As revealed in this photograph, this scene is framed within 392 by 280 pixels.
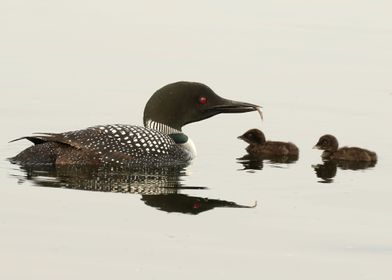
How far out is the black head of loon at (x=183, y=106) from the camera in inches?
475

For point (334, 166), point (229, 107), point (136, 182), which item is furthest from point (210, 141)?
point (136, 182)

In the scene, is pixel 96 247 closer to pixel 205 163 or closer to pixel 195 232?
pixel 195 232

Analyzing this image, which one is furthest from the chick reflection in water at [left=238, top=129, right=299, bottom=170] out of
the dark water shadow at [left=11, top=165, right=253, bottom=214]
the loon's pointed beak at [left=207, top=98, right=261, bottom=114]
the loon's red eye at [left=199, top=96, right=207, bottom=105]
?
the dark water shadow at [left=11, top=165, right=253, bottom=214]

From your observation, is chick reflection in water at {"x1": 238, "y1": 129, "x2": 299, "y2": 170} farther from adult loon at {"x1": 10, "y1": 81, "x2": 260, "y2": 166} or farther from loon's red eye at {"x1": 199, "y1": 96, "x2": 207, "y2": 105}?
loon's red eye at {"x1": 199, "y1": 96, "x2": 207, "y2": 105}

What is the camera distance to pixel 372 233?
8.96 meters

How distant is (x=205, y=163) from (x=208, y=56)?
17.8 feet

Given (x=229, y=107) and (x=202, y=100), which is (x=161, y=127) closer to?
(x=202, y=100)

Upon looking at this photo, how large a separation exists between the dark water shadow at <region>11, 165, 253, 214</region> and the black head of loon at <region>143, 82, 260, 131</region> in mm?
714

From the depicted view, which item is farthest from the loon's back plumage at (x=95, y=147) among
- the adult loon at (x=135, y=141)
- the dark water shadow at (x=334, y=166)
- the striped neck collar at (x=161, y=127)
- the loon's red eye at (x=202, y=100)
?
the dark water shadow at (x=334, y=166)

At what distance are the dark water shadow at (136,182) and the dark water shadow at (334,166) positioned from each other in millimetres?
1187

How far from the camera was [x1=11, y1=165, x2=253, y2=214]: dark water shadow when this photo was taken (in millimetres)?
9727

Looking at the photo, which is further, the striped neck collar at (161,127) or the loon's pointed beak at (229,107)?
the loon's pointed beak at (229,107)

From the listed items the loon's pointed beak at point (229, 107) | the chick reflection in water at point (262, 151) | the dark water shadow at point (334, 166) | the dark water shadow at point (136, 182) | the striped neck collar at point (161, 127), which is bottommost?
the dark water shadow at point (136, 182)

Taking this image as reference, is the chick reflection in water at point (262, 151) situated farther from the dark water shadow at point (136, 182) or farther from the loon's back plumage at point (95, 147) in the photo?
the loon's back plumage at point (95, 147)
